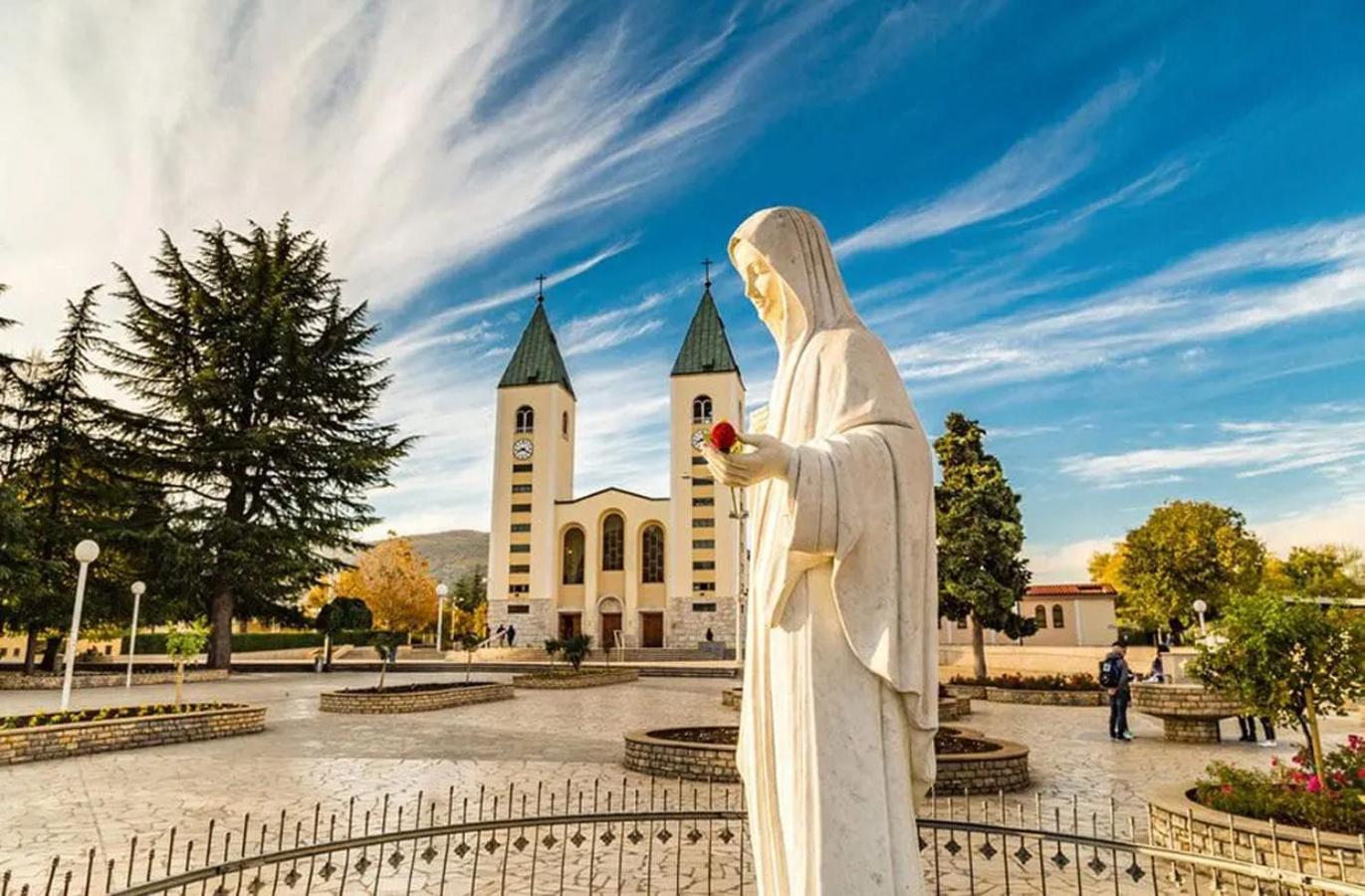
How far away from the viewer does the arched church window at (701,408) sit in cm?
5091

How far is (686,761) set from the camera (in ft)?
31.1

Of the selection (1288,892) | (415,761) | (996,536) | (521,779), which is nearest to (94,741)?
(415,761)

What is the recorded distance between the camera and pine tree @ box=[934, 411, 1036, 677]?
2330 centimetres

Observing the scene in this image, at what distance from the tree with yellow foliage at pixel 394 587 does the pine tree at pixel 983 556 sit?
36.9 metres

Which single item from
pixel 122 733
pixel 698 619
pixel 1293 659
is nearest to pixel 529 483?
pixel 698 619

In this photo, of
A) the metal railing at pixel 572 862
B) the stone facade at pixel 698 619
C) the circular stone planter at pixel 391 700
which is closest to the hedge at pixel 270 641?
the stone facade at pixel 698 619

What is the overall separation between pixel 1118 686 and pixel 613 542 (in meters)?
40.4

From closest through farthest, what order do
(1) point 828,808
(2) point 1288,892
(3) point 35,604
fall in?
(1) point 828,808, (2) point 1288,892, (3) point 35,604

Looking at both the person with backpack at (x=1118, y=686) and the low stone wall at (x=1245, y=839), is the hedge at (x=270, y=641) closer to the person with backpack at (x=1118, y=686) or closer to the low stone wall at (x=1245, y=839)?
the person with backpack at (x=1118, y=686)

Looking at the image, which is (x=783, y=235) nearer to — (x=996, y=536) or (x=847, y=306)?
(x=847, y=306)

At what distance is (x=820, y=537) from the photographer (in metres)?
2.26

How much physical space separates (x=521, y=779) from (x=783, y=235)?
847 centimetres

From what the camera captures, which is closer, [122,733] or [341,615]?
[122,733]

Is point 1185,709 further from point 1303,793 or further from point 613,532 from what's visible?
point 613,532
